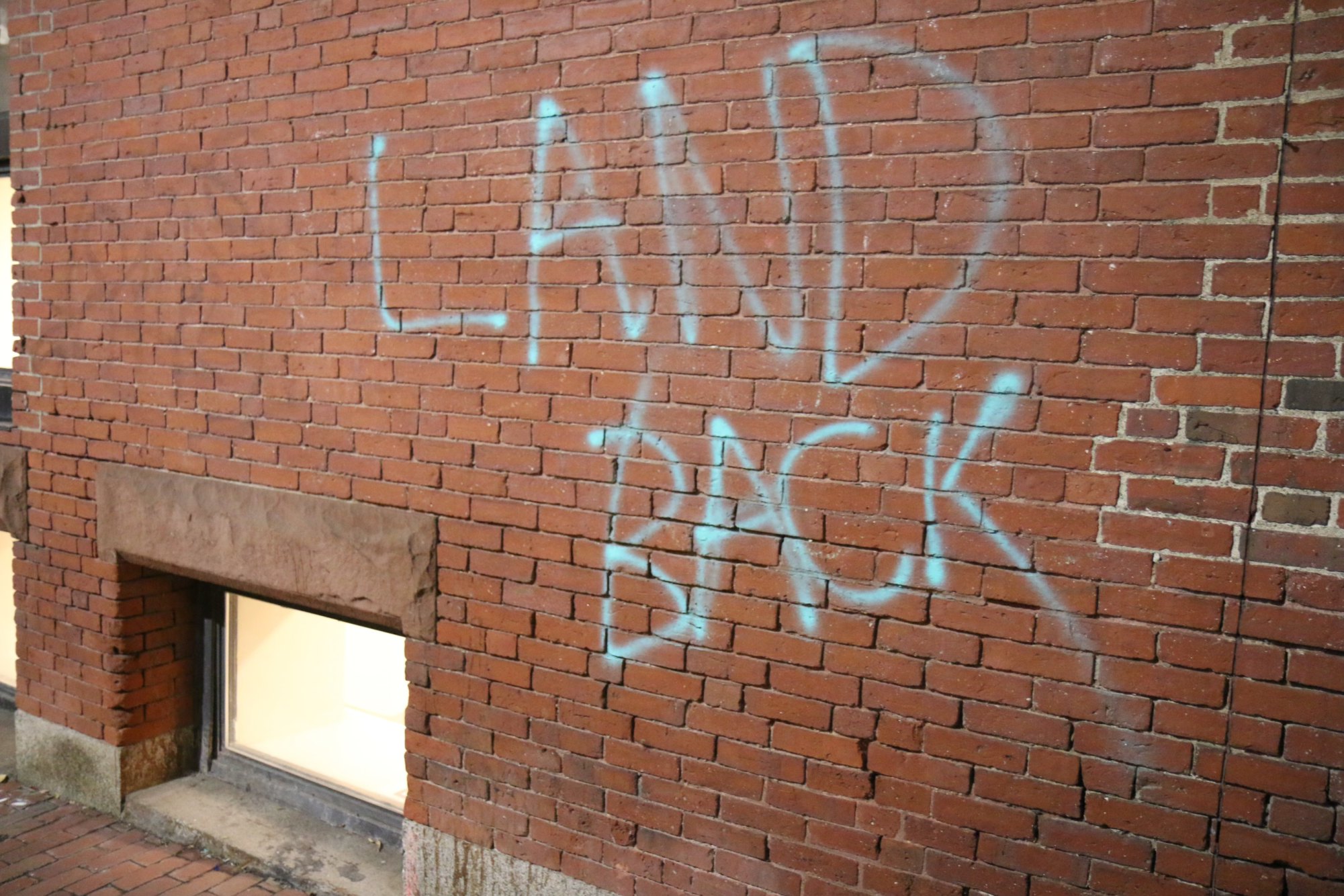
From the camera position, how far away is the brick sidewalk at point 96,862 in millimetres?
3986

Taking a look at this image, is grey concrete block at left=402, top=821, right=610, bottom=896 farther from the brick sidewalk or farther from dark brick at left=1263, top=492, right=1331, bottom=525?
dark brick at left=1263, top=492, right=1331, bottom=525

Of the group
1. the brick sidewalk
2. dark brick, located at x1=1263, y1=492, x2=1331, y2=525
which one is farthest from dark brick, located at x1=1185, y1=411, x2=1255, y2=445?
the brick sidewalk

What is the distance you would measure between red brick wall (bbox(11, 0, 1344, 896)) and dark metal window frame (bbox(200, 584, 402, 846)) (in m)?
0.76

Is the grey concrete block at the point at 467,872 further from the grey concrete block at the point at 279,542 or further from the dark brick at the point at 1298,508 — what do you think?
Result: the dark brick at the point at 1298,508

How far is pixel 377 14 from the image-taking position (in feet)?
11.4

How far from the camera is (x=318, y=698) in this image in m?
4.53

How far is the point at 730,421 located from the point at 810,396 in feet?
0.83

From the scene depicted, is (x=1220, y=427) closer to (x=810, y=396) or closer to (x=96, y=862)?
(x=810, y=396)

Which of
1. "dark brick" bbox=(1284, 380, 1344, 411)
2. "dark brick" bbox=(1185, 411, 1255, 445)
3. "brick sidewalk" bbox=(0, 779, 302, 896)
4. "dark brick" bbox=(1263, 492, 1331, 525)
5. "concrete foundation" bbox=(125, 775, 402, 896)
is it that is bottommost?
"brick sidewalk" bbox=(0, 779, 302, 896)

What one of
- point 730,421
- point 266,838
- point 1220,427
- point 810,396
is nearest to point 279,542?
point 266,838

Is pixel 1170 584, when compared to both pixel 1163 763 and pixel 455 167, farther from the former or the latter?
pixel 455 167

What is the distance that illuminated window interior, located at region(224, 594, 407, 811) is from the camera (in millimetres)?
4324

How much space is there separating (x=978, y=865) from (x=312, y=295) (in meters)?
2.88

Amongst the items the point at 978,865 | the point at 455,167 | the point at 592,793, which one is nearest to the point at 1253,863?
the point at 978,865
